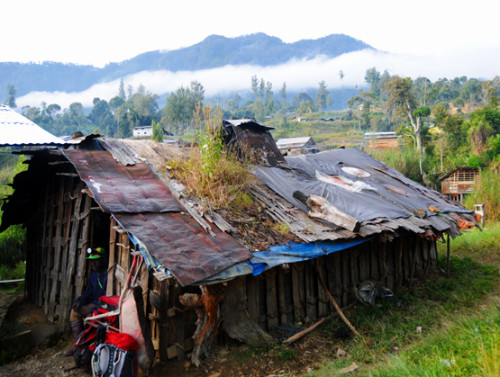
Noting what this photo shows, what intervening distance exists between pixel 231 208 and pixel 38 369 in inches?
172

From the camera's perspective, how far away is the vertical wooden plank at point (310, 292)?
7570 mm

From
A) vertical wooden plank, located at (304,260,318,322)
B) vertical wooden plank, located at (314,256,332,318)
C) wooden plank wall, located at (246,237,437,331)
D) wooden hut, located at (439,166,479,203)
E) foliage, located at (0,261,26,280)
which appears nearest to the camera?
wooden plank wall, located at (246,237,437,331)

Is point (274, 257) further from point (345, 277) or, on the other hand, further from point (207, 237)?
point (345, 277)

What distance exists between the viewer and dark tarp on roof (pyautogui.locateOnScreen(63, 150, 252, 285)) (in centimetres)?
523

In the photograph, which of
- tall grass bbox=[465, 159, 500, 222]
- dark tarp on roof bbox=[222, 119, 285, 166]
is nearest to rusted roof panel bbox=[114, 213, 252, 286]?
dark tarp on roof bbox=[222, 119, 285, 166]

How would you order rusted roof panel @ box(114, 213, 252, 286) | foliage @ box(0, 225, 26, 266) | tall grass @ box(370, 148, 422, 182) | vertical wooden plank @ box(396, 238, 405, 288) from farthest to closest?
tall grass @ box(370, 148, 422, 182), foliage @ box(0, 225, 26, 266), vertical wooden plank @ box(396, 238, 405, 288), rusted roof panel @ box(114, 213, 252, 286)

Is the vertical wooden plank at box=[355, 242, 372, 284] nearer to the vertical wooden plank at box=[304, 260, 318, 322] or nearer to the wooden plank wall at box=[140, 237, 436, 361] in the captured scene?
the wooden plank wall at box=[140, 237, 436, 361]

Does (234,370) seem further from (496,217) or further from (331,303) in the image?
(496,217)

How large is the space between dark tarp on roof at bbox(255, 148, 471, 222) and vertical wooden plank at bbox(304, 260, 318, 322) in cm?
128

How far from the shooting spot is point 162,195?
22.4ft

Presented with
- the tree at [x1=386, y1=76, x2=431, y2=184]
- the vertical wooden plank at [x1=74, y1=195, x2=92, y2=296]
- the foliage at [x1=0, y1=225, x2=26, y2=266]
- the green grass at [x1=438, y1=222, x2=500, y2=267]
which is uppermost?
the tree at [x1=386, y1=76, x2=431, y2=184]

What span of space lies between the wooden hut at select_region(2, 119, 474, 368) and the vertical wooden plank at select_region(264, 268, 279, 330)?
0.09ft

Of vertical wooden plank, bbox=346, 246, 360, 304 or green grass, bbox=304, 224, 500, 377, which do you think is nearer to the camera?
green grass, bbox=304, 224, 500, 377

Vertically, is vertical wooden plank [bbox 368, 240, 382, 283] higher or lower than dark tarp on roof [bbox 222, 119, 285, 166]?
lower
